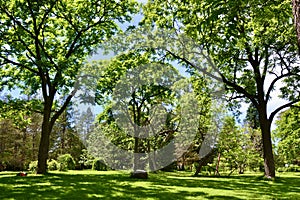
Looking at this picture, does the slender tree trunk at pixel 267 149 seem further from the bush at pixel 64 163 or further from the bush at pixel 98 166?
the bush at pixel 98 166

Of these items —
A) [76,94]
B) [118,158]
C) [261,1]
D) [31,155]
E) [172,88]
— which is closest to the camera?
[261,1]

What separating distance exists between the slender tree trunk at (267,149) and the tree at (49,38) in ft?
38.4

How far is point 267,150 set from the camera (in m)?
18.1

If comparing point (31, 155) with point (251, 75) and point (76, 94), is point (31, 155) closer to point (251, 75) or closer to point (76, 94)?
point (76, 94)

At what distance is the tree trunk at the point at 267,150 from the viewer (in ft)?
58.3

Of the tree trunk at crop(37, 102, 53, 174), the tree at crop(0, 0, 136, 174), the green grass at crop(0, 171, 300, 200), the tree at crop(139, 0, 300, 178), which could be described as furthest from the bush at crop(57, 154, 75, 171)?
the tree at crop(139, 0, 300, 178)

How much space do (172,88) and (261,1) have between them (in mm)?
18860

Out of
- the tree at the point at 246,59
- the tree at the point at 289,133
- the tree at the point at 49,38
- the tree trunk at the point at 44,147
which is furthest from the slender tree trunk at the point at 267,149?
the tree trunk at the point at 44,147

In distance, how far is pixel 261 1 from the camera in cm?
616

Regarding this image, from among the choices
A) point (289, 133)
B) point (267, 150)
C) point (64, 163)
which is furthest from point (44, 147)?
point (289, 133)

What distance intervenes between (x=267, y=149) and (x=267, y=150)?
0.08 meters

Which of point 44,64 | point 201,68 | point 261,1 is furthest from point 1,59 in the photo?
point 261,1

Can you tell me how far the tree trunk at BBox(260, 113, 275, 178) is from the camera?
17.8 metres

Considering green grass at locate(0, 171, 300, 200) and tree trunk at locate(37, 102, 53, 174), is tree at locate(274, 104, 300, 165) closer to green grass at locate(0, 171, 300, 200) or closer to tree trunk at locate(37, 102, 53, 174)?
green grass at locate(0, 171, 300, 200)
